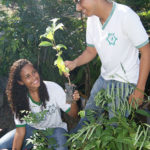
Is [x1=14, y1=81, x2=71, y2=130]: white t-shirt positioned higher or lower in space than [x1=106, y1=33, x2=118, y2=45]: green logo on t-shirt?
lower

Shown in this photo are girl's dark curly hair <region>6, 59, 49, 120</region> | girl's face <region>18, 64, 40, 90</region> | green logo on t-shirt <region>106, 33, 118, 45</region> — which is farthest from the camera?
girl's dark curly hair <region>6, 59, 49, 120</region>

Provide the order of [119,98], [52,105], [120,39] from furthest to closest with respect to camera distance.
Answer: [52,105]
[120,39]
[119,98]

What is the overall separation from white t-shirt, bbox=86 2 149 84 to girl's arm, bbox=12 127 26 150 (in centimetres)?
110

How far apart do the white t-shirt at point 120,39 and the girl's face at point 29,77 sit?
27.0 inches

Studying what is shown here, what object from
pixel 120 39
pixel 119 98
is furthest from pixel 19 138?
pixel 120 39

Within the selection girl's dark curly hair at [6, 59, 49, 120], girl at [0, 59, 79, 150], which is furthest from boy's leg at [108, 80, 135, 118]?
girl's dark curly hair at [6, 59, 49, 120]

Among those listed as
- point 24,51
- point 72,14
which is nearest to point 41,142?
point 24,51

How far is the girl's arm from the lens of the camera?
234 centimetres

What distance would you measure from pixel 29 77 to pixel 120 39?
38.9 inches

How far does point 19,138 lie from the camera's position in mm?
2357

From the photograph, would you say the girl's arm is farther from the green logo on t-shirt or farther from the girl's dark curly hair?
the green logo on t-shirt

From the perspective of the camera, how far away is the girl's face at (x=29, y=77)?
2178 mm

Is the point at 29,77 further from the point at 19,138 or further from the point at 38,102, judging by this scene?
the point at 19,138

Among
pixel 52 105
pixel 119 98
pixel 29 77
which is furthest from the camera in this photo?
pixel 52 105
